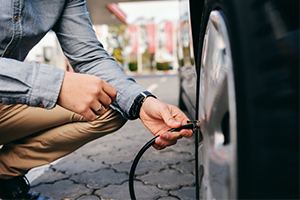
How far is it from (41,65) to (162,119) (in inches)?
18.4

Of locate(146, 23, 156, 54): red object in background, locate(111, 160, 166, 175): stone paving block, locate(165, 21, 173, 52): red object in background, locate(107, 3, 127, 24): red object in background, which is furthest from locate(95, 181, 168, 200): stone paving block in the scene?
locate(165, 21, 173, 52): red object in background

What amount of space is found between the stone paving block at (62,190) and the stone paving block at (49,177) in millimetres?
61

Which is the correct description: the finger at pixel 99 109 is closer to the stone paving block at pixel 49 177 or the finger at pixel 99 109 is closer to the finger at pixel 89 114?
the finger at pixel 89 114

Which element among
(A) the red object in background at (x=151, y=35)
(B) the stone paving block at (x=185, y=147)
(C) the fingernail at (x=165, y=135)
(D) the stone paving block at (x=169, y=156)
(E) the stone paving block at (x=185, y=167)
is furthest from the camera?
(A) the red object in background at (x=151, y=35)

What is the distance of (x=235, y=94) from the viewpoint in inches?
23.4

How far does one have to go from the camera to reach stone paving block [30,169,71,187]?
1.81 m

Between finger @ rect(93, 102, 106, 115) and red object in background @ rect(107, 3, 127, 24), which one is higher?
red object in background @ rect(107, 3, 127, 24)

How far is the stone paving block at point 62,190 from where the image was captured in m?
Result: 1.59

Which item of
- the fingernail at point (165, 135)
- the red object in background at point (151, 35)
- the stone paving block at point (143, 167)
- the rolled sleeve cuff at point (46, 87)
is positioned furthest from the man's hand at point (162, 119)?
the red object in background at point (151, 35)

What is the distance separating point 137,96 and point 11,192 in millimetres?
779

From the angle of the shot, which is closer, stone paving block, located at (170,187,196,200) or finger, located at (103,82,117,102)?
finger, located at (103,82,117,102)

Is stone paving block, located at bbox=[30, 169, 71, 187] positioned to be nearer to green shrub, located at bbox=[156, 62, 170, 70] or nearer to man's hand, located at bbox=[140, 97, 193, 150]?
man's hand, located at bbox=[140, 97, 193, 150]

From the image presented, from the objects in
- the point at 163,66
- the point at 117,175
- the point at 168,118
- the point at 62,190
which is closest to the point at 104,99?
the point at 168,118

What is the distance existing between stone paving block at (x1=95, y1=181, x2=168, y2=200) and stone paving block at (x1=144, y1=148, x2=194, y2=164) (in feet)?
1.50
